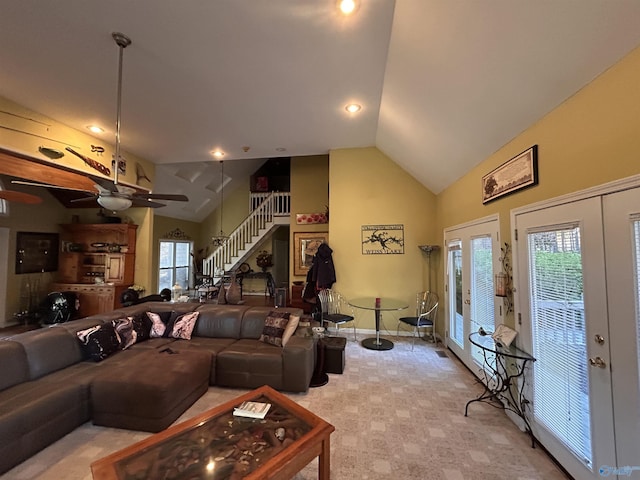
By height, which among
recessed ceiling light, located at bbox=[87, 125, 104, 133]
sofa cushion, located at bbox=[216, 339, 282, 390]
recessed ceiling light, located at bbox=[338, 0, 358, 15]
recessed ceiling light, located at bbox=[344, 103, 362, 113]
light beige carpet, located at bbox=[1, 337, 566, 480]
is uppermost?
recessed ceiling light, located at bbox=[344, 103, 362, 113]

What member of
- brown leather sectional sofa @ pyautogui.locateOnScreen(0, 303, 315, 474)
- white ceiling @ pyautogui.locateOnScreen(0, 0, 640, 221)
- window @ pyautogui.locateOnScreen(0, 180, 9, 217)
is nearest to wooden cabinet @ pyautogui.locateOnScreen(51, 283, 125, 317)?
window @ pyautogui.locateOnScreen(0, 180, 9, 217)

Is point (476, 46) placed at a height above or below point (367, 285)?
above

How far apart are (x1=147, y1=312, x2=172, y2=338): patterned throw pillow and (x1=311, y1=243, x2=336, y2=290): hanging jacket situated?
101 inches

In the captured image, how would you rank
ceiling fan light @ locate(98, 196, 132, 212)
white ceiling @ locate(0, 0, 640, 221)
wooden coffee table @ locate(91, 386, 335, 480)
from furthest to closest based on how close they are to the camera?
ceiling fan light @ locate(98, 196, 132, 212)
white ceiling @ locate(0, 0, 640, 221)
wooden coffee table @ locate(91, 386, 335, 480)

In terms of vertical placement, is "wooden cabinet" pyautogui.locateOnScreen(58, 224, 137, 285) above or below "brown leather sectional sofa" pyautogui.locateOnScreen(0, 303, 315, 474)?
above

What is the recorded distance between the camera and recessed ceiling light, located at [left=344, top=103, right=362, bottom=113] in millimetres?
3508

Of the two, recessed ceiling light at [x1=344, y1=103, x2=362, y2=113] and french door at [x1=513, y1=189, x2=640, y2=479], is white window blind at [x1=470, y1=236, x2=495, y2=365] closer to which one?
french door at [x1=513, y1=189, x2=640, y2=479]

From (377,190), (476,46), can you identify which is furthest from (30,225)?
(476,46)

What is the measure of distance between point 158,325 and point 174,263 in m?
5.73

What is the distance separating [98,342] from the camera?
275 cm

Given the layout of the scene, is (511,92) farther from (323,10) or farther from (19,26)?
(19,26)

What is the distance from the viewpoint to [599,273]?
5.22 feet

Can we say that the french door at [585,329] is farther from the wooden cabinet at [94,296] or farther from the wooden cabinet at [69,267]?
the wooden cabinet at [69,267]

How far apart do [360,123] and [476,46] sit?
2205 mm
